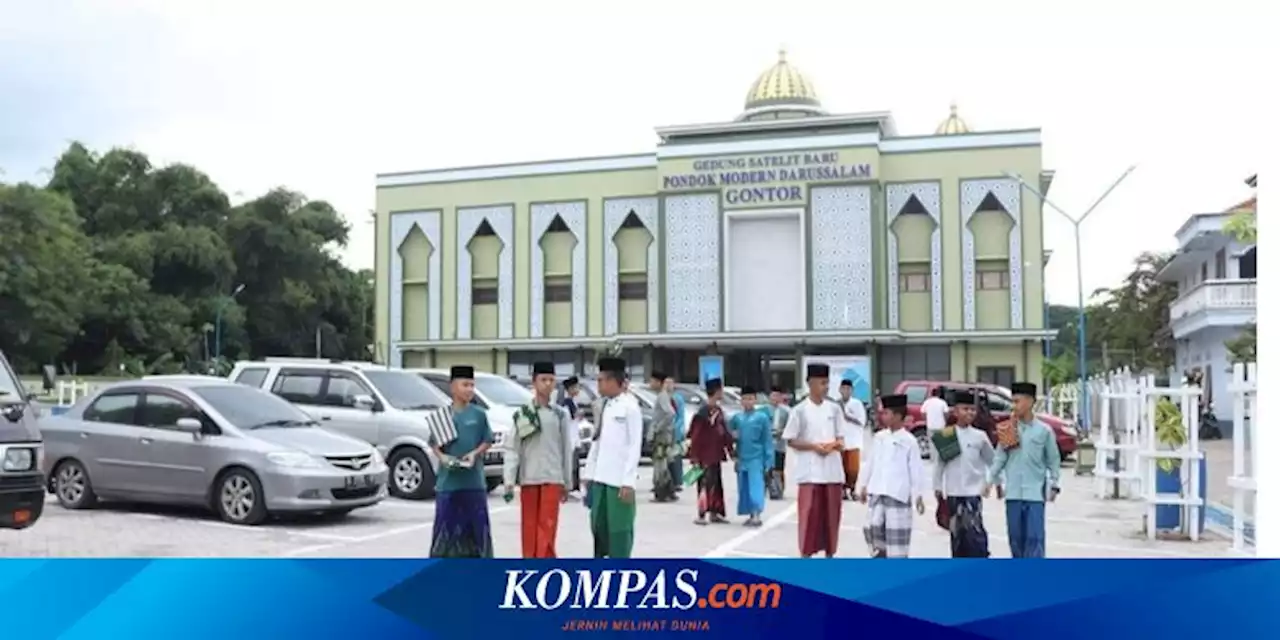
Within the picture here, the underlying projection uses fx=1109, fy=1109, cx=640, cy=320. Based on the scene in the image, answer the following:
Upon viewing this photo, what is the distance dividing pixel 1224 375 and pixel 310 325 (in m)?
5.94

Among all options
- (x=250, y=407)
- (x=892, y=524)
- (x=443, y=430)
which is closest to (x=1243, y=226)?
(x=892, y=524)

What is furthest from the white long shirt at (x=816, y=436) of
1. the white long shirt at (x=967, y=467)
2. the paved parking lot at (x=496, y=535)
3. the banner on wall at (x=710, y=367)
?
the banner on wall at (x=710, y=367)

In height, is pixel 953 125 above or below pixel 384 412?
above

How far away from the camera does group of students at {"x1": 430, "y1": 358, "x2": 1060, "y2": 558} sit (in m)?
5.97

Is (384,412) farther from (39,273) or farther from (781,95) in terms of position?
(781,95)

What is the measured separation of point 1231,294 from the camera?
→ 16.9 feet

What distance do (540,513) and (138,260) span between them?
248 centimetres

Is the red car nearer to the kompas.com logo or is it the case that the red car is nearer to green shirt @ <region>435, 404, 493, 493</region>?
green shirt @ <region>435, 404, 493, 493</region>

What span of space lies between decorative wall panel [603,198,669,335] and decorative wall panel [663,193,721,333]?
142 millimetres

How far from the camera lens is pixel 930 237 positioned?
8.73 meters

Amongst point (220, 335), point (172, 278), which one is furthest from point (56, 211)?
point (220, 335)

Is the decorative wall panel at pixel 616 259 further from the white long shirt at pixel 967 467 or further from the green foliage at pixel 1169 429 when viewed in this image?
the green foliage at pixel 1169 429

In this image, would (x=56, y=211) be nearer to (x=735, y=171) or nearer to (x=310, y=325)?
(x=310, y=325)

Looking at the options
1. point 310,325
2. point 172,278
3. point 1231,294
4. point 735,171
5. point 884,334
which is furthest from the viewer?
point 884,334
